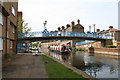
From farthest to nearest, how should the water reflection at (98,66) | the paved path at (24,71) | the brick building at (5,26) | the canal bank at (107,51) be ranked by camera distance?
the canal bank at (107,51)
the brick building at (5,26)
the water reflection at (98,66)
the paved path at (24,71)

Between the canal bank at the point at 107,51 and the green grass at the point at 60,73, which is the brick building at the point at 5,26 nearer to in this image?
the green grass at the point at 60,73

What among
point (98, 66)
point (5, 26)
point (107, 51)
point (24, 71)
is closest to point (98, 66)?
point (98, 66)

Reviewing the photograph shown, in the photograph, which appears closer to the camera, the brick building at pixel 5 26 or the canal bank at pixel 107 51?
the brick building at pixel 5 26

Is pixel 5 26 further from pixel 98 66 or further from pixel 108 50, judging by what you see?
pixel 108 50

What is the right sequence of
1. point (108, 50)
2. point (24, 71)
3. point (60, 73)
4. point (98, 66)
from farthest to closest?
point (108, 50) → point (98, 66) → point (24, 71) → point (60, 73)

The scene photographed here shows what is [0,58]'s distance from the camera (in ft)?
55.8

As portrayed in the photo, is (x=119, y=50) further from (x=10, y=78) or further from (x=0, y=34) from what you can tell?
(x=10, y=78)

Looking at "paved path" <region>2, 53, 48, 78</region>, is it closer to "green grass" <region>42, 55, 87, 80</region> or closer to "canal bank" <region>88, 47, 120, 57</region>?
"green grass" <region>42, 55, 87, 80</region>

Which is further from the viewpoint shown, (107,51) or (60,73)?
(107,51)

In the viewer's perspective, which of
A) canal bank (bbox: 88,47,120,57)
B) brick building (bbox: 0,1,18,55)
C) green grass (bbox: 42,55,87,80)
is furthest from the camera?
canal bank (bbox: 88,47,120,57)

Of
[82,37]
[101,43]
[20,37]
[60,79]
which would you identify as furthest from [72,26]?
[60,79]

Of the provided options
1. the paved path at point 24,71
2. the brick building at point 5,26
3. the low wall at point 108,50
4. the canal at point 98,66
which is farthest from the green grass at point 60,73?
the low wall at point 108,50

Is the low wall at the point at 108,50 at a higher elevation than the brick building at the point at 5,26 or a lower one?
lower

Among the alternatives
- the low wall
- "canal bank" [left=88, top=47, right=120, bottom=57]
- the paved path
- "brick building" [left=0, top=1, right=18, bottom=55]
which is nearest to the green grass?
the paved path
